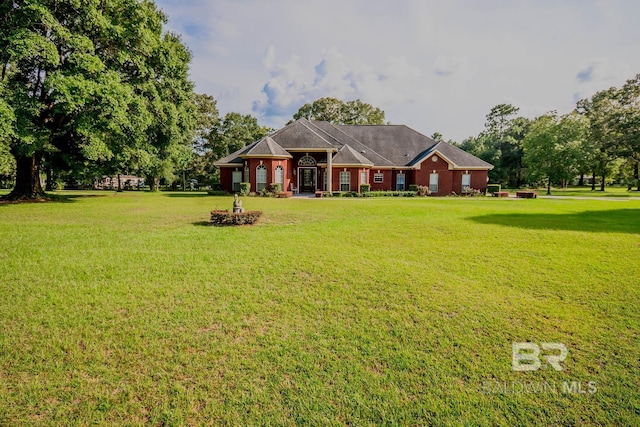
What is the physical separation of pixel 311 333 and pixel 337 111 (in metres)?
56.6

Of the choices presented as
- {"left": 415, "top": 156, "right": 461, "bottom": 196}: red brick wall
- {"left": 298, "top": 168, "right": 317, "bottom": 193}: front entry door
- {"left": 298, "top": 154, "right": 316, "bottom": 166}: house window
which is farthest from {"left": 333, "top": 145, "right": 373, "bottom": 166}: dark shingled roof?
{"left": 415, "top": 156, "right": 461, "bottom": 196}: red brick wall

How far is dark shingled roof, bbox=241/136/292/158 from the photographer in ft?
93.0

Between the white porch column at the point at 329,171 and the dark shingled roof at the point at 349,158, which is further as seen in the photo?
the dark shingled roof at the point at 349,158

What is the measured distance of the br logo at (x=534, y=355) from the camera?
3.98m

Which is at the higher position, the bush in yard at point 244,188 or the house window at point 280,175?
the house window at point 280,175

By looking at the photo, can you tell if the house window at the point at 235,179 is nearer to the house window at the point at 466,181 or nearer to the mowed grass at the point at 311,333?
the house window at the point at 466,181

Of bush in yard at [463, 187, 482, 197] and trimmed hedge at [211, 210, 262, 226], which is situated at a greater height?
bush in yard at [463, 187, 482, 197]

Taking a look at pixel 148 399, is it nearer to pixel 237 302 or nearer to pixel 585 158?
pixel 237 302

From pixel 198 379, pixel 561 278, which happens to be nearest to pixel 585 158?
pixel 561 278

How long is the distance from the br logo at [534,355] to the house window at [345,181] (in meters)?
26.9

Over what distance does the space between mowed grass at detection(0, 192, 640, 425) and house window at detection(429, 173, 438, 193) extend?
23.6 metres

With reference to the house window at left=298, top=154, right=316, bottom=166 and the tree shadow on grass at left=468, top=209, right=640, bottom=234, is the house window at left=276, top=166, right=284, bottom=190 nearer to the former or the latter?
the house window at left=298, top=154, right=316, bottom=166

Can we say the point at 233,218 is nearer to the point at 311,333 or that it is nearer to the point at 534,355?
the point at 311,333

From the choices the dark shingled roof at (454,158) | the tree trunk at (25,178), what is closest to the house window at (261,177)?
the dark shingled roof at (454,158)
